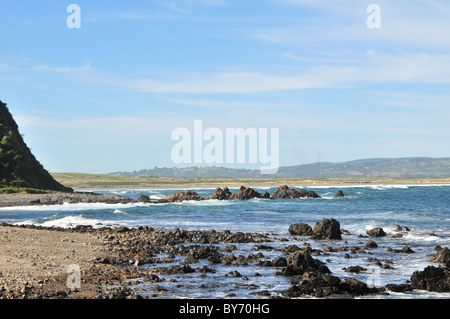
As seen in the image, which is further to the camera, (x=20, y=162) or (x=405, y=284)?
(x=20, y=162)

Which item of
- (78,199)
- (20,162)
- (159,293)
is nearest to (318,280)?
(159,293)

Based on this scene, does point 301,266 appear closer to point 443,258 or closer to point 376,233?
point 443,258

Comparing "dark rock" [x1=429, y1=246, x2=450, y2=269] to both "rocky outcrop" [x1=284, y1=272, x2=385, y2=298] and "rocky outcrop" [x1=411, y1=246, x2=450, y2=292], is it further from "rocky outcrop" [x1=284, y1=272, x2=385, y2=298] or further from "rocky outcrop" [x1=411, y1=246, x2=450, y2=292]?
"rocky outcrop" [x1=284, y1=272, x2=385, y2=298]

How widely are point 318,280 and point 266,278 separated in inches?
135

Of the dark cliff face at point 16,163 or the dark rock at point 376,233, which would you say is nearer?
the dark rock at point 376,233

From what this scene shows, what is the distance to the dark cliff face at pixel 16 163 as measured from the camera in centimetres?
8319

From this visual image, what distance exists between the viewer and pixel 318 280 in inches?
761

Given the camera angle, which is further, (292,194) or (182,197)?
Answer: (292,194)

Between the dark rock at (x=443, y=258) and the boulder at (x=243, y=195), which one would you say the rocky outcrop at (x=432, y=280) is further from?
the boulder at (x=243, y=195)

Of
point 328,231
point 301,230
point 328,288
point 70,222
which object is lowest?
point 70,222

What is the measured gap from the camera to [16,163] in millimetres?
84625

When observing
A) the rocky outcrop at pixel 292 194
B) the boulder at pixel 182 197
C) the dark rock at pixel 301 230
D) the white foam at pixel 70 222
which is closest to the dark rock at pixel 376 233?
the dark rock at pixel 301 230

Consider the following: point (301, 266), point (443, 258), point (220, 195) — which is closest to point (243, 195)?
point (220, 195)
